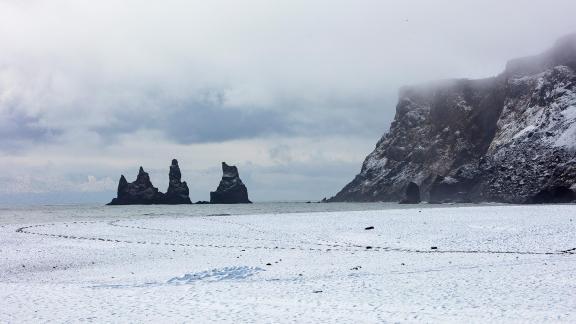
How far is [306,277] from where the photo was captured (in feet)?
77.0

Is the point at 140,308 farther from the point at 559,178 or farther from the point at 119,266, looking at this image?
the point at 559,178

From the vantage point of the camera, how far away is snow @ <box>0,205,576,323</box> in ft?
54.4

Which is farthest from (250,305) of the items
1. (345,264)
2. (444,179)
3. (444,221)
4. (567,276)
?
(444,179)

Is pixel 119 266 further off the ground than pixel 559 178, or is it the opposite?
pixel 559 178

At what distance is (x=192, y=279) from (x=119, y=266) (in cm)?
829

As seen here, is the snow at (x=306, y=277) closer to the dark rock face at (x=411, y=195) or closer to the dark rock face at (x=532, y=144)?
the dark rock face at (x=532, y=144)

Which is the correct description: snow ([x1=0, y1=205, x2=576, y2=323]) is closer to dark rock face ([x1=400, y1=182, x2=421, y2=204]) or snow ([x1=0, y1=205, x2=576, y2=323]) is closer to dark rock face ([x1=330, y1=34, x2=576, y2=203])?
dark rock face ([x1=330, y1=34, x2=576, y2=203])

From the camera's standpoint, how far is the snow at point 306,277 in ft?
54.4

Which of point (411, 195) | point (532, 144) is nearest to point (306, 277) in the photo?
point (532, 144)

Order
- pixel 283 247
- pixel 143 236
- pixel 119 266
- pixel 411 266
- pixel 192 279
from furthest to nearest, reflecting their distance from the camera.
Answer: pixel 143 236 → pixel 283 247 → pixel 119 266 → pixel 411 266 → pixel 192 279

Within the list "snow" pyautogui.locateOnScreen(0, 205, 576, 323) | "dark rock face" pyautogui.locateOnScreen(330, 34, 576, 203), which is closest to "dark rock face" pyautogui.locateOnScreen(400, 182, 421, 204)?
"dark rock face" pyautogui.locateOnScreen(330, 34, 576, 203)

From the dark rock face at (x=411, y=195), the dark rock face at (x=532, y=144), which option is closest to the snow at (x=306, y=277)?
the dark rock face at (x=532, y=144)

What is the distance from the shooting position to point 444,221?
166 ft

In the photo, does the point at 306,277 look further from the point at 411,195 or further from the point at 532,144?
the point at 411,195
